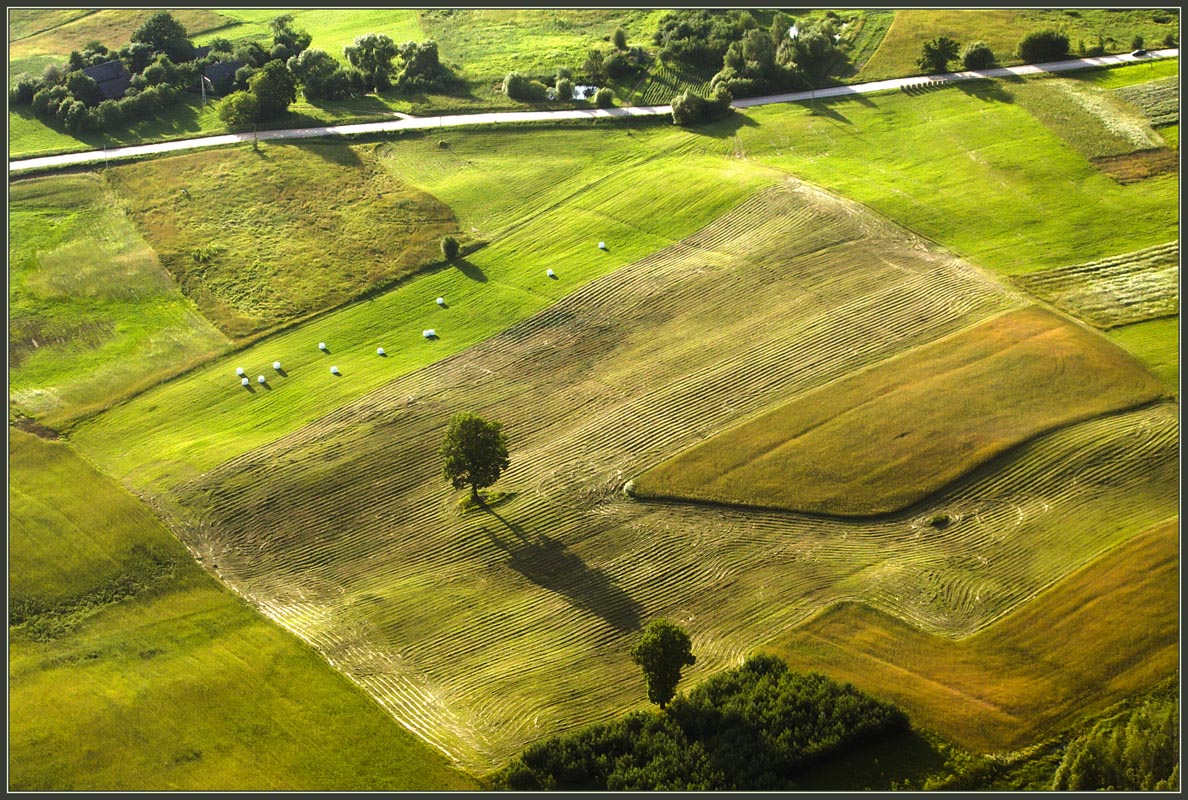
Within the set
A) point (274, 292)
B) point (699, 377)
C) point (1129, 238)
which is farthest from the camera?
point (274, 292)

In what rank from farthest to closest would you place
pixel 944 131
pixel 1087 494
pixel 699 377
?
1. pixel 944 131
2. pixel 699 377
3. pixel 1087 494

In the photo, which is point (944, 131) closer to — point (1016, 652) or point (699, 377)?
point (699, 377)

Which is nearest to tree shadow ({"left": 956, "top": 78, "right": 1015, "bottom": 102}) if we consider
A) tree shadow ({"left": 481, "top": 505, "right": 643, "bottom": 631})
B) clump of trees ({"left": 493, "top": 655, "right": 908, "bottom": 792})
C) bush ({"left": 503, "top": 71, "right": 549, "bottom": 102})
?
bush ({"left": 503, "top": 71, "right": 549, "bottom": 102})

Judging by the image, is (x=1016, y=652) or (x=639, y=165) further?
(x=639, y=165)

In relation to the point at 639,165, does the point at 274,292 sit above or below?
below

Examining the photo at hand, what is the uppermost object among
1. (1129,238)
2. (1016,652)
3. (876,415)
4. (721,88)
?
(721,88)

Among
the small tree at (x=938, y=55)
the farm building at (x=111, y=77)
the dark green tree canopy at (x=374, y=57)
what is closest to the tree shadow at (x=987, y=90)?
the small tree at (x=938, y=55)

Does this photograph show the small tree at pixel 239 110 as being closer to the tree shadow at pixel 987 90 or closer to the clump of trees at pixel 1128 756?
the tree shadow at pixel 987 90

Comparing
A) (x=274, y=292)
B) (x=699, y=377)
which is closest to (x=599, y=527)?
(x=699, y=377)

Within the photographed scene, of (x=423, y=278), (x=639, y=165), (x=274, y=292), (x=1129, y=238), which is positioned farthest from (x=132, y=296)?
(x=1129, y=238)
